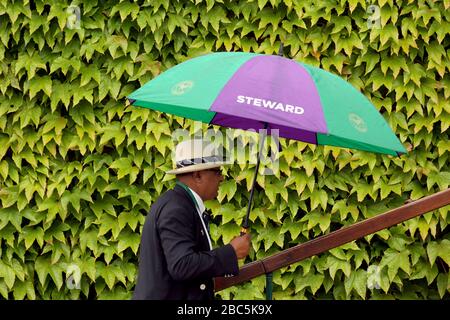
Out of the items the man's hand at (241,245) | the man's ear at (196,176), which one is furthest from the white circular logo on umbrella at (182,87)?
the man's hand at (241,245)

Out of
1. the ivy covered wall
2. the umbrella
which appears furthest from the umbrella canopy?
the ivy covered wall

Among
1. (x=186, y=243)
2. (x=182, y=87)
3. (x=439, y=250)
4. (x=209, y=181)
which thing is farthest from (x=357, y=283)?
(x=182, y=87)

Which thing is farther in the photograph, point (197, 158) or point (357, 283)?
point (357, 283)

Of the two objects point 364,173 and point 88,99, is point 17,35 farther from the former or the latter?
point 364,173

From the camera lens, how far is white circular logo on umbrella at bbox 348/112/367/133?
2.91 metres

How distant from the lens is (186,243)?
2.85 metres

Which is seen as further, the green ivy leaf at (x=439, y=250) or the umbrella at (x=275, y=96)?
the green ivy leaf at (x=439, y=250)

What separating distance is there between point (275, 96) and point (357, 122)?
35 cm

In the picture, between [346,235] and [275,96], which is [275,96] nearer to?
[275,96]

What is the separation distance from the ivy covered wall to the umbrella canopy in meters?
1.50

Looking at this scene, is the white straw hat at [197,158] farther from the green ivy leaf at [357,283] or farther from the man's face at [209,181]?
the green ivy leaf at [357,283]

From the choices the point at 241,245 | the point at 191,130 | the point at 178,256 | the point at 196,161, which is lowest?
the point at 191,130

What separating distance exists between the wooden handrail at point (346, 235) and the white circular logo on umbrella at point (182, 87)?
0.78 meters

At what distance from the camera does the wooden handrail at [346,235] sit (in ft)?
10.1
